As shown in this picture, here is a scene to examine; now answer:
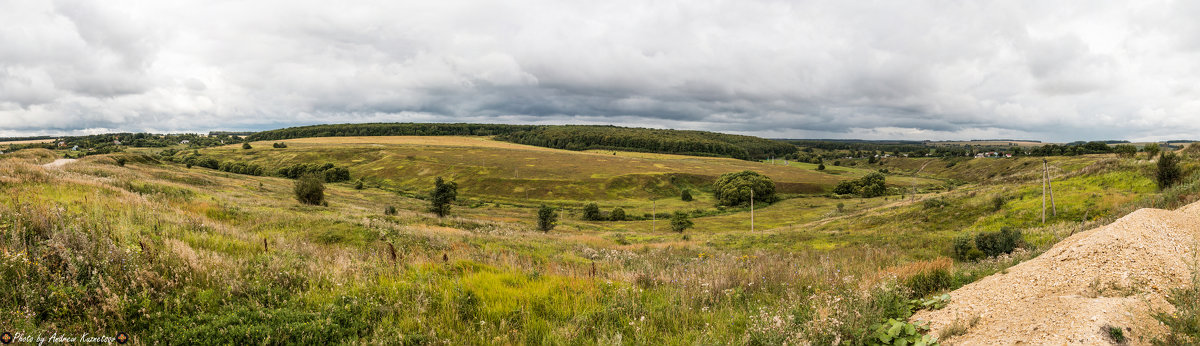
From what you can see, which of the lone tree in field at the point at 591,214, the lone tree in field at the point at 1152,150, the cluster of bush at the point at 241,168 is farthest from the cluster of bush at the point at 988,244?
the cluster of bush at the point at 241,168

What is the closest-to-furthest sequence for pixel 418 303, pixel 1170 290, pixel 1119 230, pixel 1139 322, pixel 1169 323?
1. pixel 1169 323
2. pixel 1139 322
3. pixel 1170 290
4. pixel 418 303
5. pixel 1119 230

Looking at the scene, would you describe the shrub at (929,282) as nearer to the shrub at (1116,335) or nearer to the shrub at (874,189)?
the shrub at (1116,335)

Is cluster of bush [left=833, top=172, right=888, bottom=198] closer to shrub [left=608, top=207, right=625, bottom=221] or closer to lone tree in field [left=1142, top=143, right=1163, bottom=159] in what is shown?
shrub [left=608, top=207, right=625, bottom=221]

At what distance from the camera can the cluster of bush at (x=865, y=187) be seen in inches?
4375

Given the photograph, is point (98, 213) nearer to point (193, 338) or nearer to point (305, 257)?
point (305, 257)

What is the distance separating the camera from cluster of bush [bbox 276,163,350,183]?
426 ft

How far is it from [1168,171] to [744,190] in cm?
8408

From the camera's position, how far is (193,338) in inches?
163

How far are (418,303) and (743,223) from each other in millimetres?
75504

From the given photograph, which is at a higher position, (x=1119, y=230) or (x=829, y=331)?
(x=1119, y=230)

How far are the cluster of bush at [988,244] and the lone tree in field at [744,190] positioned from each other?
9347 centimetres

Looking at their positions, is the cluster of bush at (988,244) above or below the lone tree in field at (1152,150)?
below

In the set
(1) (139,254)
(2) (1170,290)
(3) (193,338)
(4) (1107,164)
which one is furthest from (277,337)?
(4) (1107,164)

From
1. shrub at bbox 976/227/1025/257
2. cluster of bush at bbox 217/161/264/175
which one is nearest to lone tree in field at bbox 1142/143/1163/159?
shrub at bbox 976/227/1025/257
